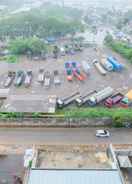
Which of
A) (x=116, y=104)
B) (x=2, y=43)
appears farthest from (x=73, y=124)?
(x=2, y=43)

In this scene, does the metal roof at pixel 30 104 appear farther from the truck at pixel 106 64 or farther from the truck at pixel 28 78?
the truck at pixel 106 64

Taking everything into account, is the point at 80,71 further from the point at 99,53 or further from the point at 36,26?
the point at 36,26

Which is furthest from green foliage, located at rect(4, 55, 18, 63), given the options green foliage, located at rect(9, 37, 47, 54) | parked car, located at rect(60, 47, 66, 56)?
parked car, located at rect(60, 47, 66, 56)

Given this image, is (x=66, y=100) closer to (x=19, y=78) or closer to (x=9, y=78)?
(x=19, y=78)

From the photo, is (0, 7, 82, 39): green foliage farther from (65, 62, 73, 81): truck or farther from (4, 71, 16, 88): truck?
(4, 71, 16, 88): truck

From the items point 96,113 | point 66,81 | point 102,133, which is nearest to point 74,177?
point 102,133

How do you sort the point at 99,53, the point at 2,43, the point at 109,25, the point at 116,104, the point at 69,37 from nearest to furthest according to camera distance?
the point at 116,104
the point at 99,53
the point at 2,43
the point at 69,37
the point at 109,25

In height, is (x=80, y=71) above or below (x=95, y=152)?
above
